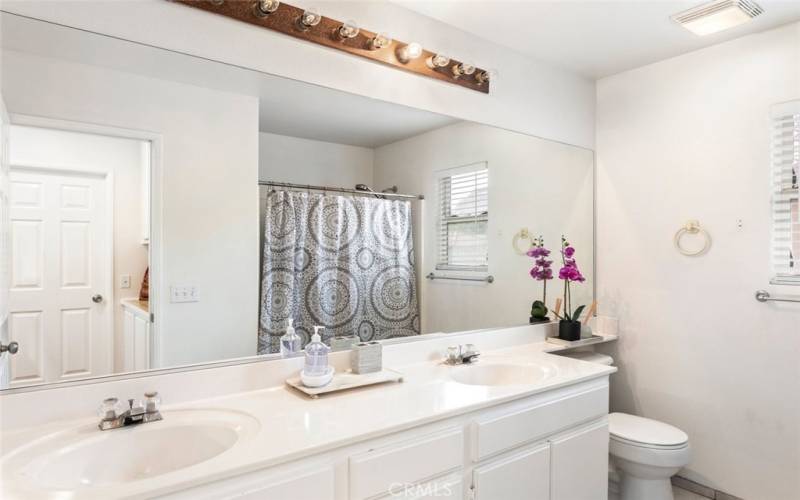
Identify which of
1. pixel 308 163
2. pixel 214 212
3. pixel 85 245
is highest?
pixel 308 163

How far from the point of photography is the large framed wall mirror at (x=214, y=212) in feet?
4.25

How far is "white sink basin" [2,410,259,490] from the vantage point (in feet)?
3.68

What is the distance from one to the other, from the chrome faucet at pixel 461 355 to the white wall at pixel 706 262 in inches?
49.3

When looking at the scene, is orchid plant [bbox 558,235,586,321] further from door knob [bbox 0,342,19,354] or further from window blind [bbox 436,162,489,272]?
door knob [bbox 0,342,19,354]

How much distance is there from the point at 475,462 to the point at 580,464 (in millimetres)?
633

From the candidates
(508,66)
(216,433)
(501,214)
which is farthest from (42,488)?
(508,66)

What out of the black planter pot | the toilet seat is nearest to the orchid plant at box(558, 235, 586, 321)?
the black planter pot

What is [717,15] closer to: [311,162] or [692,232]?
[692,232]

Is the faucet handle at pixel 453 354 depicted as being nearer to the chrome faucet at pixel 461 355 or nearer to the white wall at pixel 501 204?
the chrome faucet at pixel 461 355

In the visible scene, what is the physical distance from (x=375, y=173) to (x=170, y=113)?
850 mm

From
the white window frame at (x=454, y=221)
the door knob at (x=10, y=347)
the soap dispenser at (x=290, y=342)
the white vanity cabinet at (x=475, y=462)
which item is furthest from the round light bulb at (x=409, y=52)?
the door knob at (x=10, y=347)

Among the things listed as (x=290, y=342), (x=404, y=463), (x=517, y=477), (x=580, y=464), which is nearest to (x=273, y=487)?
(x=404, y=463)

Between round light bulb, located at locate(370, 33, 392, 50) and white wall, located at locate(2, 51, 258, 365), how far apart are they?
58 cm

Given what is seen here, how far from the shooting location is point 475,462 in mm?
1554
